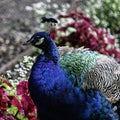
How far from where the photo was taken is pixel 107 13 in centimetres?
716

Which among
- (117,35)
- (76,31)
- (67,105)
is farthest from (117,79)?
(117,35)

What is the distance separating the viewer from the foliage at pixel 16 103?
3805 millimetres

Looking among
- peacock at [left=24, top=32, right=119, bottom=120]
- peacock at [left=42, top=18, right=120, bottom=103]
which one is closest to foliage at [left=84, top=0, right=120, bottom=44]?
peacock at [left=42, top=18, right=120, bottom=103]

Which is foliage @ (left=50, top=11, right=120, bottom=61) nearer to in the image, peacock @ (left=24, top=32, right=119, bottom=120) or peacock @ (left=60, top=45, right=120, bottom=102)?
peacock @ (left=60, top=45, right=120, bottom=102)

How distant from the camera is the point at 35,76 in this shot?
12.2 ft

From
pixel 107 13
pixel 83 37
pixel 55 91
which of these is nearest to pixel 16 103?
pixel 55 91

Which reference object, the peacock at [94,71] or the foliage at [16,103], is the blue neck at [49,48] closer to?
the peacock at [94,71]

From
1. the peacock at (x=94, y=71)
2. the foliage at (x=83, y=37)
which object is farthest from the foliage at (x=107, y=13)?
the peacock at (x=94, y=71)

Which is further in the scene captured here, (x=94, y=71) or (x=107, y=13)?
(x=107, y=13)

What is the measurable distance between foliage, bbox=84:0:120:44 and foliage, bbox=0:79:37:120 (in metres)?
3.08

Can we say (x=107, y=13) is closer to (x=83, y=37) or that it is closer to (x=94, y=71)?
(x=83, y=37)

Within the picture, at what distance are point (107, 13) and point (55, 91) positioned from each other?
3568 millimetres

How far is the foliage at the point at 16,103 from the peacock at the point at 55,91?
124 mm

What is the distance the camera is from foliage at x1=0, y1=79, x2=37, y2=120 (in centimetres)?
380
